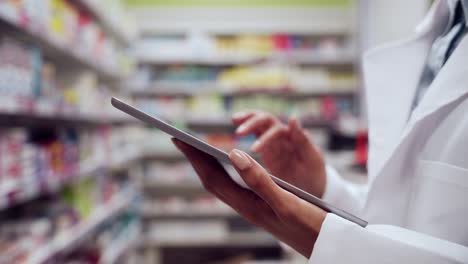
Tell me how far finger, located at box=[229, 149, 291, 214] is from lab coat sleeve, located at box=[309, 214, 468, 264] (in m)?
0.08

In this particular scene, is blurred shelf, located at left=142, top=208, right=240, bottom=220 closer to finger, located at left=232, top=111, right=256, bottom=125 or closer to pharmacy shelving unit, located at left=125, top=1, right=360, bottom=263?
pharmacy shelving unit, located at left=125, top=1, right=360, bottom=263

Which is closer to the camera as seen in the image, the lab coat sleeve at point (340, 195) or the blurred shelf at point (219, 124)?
the lab coat sleeve at point (340, 195)

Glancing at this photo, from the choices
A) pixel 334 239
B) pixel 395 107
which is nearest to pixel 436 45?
pixel 395 107

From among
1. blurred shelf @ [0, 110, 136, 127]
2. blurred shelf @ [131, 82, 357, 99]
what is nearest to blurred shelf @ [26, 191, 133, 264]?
blurred shelf @ [0, 110, 136, 127]

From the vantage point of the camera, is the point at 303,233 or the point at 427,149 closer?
the point at 303,233

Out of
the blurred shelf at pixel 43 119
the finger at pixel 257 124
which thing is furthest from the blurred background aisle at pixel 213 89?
the finger at pixel 257 124

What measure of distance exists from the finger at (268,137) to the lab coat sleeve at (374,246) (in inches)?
14.7

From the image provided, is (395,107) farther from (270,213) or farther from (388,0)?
(388,0)

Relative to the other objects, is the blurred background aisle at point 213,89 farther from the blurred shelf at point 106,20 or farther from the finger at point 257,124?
the finger at point 257,124

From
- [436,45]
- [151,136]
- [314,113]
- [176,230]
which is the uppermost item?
[436,45]

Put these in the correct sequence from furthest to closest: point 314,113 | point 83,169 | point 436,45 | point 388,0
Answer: point 314,113 < point 388,0 < point 83,169 < point 436,45

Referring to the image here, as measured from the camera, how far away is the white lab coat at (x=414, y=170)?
0.54 m

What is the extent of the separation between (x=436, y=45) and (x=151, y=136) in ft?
11.8

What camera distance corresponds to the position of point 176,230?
4074 mm
